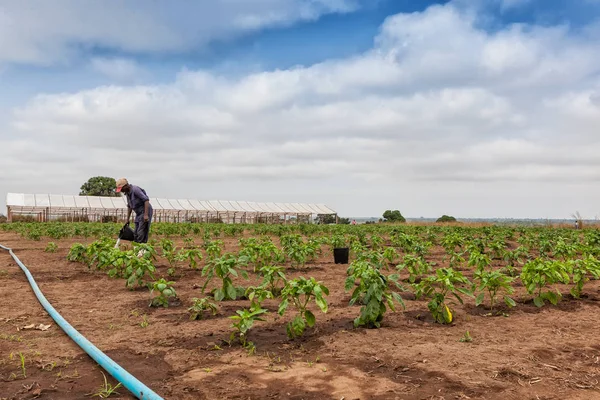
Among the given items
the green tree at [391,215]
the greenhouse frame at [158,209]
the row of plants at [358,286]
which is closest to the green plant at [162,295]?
the row of plants at [358,286]

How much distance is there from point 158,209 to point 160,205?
615 mm

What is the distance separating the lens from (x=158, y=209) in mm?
48625

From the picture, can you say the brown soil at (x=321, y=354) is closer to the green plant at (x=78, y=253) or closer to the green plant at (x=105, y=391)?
the green plant at (x=105, y=391)

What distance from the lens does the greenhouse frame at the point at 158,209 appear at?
43.1 meters

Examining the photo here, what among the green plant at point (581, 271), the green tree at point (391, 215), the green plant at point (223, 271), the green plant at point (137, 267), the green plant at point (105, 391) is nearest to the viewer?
the green plant at point (105, 391)

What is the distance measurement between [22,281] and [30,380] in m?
5.26

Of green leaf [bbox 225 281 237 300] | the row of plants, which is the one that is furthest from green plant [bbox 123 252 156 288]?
green leaf [bbox 225 281 237 300]

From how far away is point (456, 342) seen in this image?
4465mm

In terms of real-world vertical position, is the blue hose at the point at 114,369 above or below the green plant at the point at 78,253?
below

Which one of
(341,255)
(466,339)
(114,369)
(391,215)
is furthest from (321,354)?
(391,215)

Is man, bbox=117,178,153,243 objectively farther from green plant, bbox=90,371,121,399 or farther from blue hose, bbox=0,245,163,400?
green plant, bbox=90,371,121,399

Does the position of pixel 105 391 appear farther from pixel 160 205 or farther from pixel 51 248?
pixel 160 205

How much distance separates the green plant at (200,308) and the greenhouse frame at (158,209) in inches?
1652

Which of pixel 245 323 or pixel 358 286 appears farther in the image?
pixel 358 286
